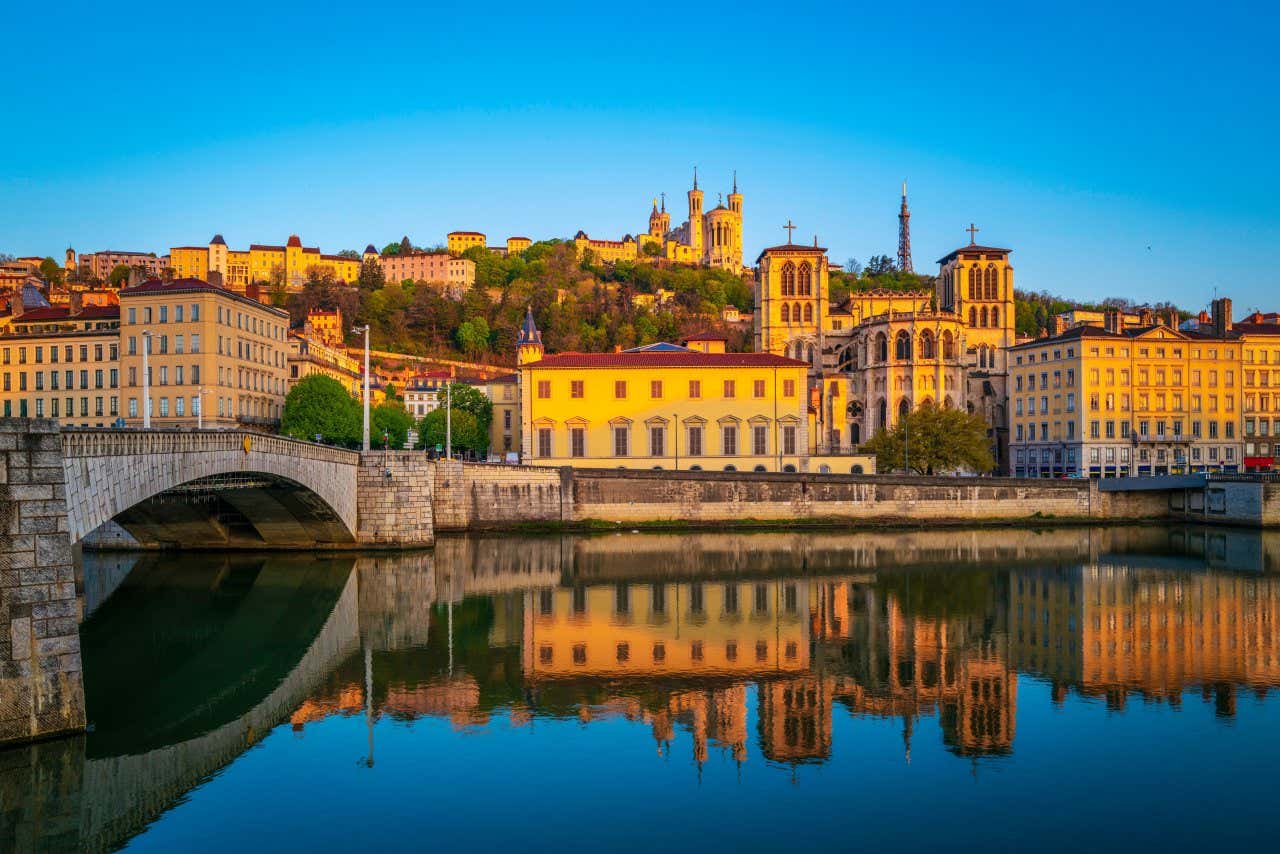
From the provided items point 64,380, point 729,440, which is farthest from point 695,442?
point 64,380

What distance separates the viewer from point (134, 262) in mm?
149125

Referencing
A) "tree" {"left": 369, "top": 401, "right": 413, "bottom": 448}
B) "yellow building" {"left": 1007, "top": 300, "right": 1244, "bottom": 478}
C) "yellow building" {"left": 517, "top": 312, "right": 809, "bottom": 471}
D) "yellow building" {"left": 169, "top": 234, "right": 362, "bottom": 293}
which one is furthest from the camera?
"yellow building" {"left": 169, "top": 234, "right": 362, "bottom": 293}

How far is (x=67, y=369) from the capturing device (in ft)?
206

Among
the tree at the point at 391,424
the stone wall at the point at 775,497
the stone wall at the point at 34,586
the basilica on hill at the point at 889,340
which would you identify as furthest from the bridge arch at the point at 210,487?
the basilica on hill at the point at 889,340

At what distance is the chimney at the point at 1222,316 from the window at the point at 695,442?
3822 centimetres

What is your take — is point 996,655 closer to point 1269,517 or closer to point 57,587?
point 57,587

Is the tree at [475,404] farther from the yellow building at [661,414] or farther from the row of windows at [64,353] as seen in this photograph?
the row of windows at [64,353]

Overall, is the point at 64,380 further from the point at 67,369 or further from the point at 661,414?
the point at 661,414

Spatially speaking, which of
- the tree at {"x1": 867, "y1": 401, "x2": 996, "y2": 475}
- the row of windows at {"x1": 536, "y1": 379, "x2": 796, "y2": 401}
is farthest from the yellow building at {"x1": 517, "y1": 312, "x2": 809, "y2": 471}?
the tree at {"x1": 867, "y1": 401, "x2": 996, "y2": 475}

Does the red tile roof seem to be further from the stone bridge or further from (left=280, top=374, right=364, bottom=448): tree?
the stone bridge

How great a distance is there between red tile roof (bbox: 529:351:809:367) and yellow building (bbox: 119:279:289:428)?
17962 mm

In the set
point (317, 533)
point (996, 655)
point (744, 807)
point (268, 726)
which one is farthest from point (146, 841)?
point (317, 533)

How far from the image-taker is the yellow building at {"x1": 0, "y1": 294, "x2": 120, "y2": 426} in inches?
2446

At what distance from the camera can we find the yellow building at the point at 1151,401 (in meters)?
70.8
